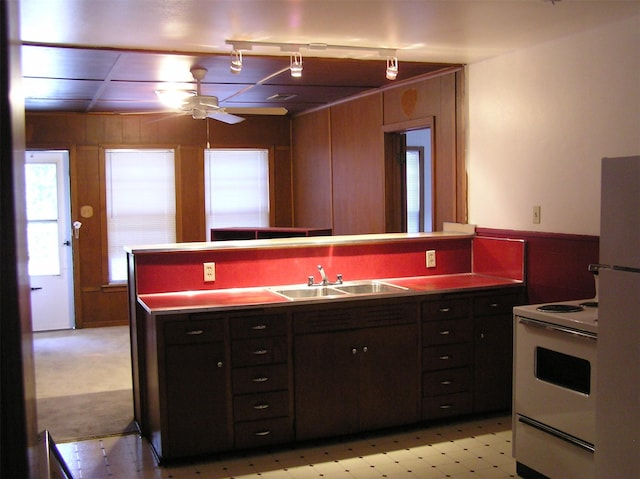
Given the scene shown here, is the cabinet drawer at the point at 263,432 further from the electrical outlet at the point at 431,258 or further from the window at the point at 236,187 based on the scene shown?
the window at the point at 236,187

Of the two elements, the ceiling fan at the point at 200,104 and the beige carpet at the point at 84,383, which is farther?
the ceiling fan at the point at 200,104

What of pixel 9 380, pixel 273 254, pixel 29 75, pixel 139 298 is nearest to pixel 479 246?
pixel 273 254

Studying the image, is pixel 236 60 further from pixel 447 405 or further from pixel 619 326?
pixel 619 326

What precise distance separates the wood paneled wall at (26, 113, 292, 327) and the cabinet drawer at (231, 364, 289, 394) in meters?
4.36

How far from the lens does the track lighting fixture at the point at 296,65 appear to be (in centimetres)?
414

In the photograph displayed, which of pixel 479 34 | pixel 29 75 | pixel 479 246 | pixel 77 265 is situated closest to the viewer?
pixel 479 34

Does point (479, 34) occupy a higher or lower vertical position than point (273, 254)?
higher

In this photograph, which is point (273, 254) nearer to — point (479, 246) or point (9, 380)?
point (479, 246)

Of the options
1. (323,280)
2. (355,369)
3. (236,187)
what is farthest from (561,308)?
(236,187)

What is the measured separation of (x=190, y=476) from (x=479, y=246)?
2522 millimetres

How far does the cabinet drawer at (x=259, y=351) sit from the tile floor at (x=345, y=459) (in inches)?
21.4

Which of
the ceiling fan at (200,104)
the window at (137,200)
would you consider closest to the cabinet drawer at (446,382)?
the ceiling fan at (200,104)

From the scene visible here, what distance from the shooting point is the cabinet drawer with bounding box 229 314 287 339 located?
143 inches

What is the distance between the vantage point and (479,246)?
15.6 ft
